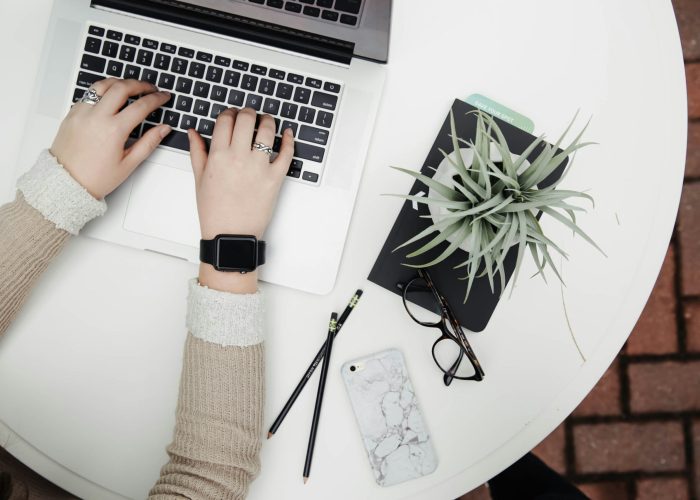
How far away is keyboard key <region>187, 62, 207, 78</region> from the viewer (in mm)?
705

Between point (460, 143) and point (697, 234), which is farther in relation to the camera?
point (697, 234)

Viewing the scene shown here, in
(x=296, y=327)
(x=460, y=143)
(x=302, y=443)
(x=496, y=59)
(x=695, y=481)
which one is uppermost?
(x=496, y=59)

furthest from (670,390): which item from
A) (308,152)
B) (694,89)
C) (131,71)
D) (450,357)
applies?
(131,71)

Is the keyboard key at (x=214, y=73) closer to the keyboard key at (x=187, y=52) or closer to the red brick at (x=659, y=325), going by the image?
the keyboard key at (x=187, y=52)

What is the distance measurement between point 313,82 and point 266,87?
0.06 m

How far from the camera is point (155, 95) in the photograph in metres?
0.69

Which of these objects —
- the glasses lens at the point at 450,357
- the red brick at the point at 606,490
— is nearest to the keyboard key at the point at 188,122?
the glasses lens at the point at 450,357

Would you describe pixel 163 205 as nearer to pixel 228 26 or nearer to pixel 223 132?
pixel 223 132

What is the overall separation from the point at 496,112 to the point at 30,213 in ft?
1.94

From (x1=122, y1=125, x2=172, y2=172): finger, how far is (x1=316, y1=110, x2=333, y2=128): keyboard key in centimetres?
19

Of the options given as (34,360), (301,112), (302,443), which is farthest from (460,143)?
(34,360)

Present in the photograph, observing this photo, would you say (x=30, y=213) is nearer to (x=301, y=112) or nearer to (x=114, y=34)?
(x=114, y=34)

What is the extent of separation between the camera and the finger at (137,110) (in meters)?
0.68

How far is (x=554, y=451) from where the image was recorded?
1233mm
